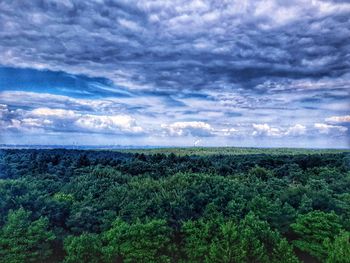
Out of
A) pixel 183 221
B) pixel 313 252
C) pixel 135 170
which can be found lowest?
pixel 313 252

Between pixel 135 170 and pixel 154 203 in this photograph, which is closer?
pixel 154 203

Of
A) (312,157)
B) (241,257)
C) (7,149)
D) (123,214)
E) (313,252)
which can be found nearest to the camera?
(241,257)

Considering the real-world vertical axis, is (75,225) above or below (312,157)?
below

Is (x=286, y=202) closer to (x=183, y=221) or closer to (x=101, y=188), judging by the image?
(x=183, y=221)

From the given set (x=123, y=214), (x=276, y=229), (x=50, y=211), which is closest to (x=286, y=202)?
(x=276, y=229)

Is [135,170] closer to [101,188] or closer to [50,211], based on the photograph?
[101,188]

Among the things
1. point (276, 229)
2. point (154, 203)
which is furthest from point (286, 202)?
point (154, 203)

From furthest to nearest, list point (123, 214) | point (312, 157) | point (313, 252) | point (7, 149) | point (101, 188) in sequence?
point (312, 157), point (7, 149), point (101, 188), point (123, 214), point (313, 252)
